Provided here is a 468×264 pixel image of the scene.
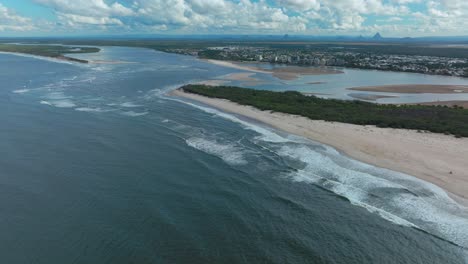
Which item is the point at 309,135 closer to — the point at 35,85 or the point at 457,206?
the point at 457,206

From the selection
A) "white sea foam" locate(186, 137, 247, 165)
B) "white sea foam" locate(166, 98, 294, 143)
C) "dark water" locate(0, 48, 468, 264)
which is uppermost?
"white sea foam" locate(166, 98, 294, 143)

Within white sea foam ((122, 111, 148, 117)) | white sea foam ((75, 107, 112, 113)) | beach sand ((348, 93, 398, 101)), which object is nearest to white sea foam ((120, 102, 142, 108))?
white sea foam ((75, 107, 112, 113))

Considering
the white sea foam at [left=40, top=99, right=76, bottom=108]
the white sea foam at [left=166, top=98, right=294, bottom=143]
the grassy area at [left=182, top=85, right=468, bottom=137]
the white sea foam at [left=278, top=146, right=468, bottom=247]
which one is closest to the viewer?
the white sea foam at [left=278, top=146, right=468, bottom=247]

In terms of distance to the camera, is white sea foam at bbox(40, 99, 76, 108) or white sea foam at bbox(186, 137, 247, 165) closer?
white sea foam at bbox(186, 137, 247, 165)

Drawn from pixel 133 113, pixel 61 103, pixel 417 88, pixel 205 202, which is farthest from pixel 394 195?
pixel 417 88

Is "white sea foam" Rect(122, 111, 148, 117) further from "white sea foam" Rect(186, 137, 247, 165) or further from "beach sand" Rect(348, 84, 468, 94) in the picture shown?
"beach sand" Rect(348, 84, 468, 94)

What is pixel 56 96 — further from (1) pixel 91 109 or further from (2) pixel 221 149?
(2) pixel 221 149

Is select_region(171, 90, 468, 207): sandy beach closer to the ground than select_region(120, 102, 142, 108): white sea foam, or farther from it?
closer to the ground
